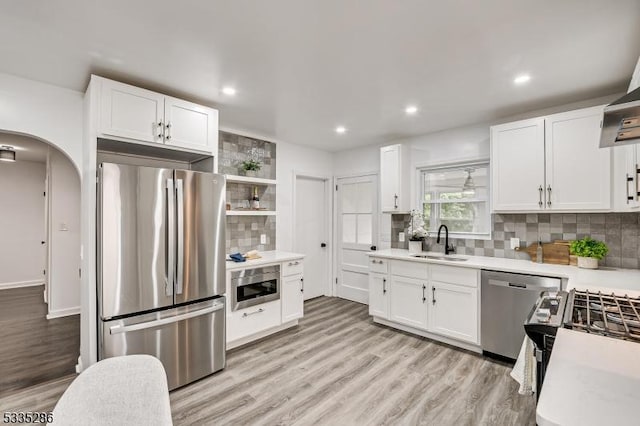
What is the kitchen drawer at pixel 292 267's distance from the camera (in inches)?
141

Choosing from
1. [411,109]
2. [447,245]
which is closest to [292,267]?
[447,245]

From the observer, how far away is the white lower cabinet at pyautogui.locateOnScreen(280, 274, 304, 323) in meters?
3.58

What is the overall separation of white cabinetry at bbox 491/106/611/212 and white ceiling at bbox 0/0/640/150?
0.28 metres

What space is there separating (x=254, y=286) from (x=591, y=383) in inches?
115

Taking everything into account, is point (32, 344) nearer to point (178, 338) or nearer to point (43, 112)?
point (178, 338)

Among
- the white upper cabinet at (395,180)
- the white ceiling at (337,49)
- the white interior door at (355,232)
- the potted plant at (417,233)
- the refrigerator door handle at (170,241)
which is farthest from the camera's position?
the white interior door at (355,232)

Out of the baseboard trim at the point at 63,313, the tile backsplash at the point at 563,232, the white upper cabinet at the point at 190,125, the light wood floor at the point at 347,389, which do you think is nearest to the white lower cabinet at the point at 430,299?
the light wood floor at the point at 347,389

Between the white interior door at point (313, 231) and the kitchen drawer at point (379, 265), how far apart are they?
1337mm

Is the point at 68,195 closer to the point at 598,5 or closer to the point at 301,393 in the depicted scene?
the point at 301,393

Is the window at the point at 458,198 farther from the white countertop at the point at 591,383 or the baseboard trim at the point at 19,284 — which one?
the baseboard trim at the point at 19,284

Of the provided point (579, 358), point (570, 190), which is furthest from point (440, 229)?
point (579, 358)

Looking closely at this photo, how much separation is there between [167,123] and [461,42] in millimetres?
2392

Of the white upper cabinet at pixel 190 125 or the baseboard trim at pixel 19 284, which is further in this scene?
the baseboard trim at pixel 19 284

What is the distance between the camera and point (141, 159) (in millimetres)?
3047
